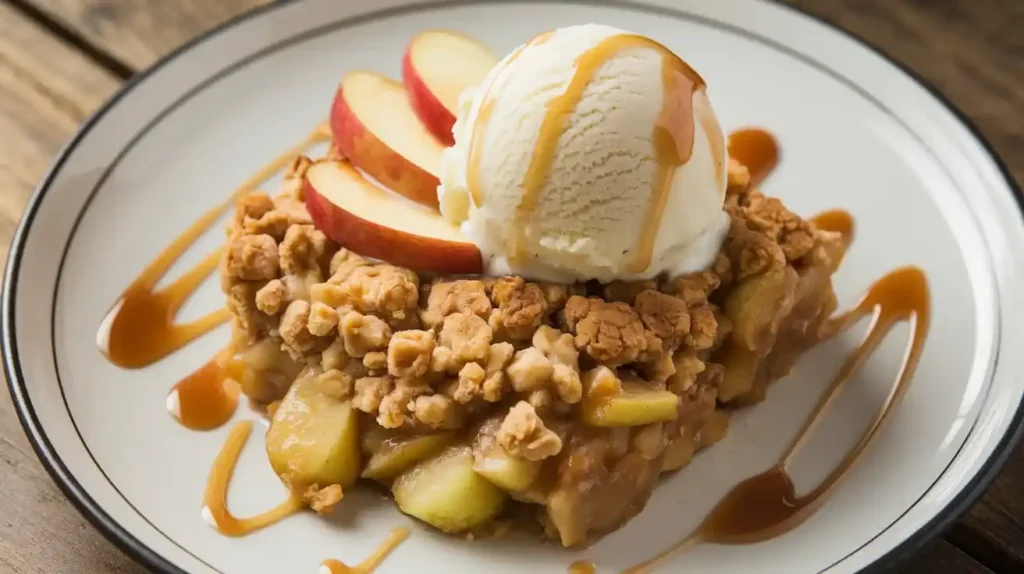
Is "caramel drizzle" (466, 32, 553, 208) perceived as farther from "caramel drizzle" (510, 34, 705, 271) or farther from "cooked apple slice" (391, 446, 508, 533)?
"cooked apple slice" (391, 446, 508, 533)

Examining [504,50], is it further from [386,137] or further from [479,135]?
[479,135]

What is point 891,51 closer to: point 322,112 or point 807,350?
point 807,350

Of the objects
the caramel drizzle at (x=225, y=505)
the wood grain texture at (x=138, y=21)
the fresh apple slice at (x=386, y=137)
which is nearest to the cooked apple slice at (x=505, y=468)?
the caramel drizzle at (x=225, y=505)

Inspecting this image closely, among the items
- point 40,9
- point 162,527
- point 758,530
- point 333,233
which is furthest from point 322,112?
point 758,530

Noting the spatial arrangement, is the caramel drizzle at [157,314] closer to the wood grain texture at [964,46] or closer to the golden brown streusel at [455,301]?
the golden brown streusel at [455,301]

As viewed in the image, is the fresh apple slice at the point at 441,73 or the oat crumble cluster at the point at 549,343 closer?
the oat crumble cluster at the point at 549,343

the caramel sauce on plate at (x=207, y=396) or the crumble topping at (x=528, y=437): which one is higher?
the crumble topping at (x=528, y=437)
